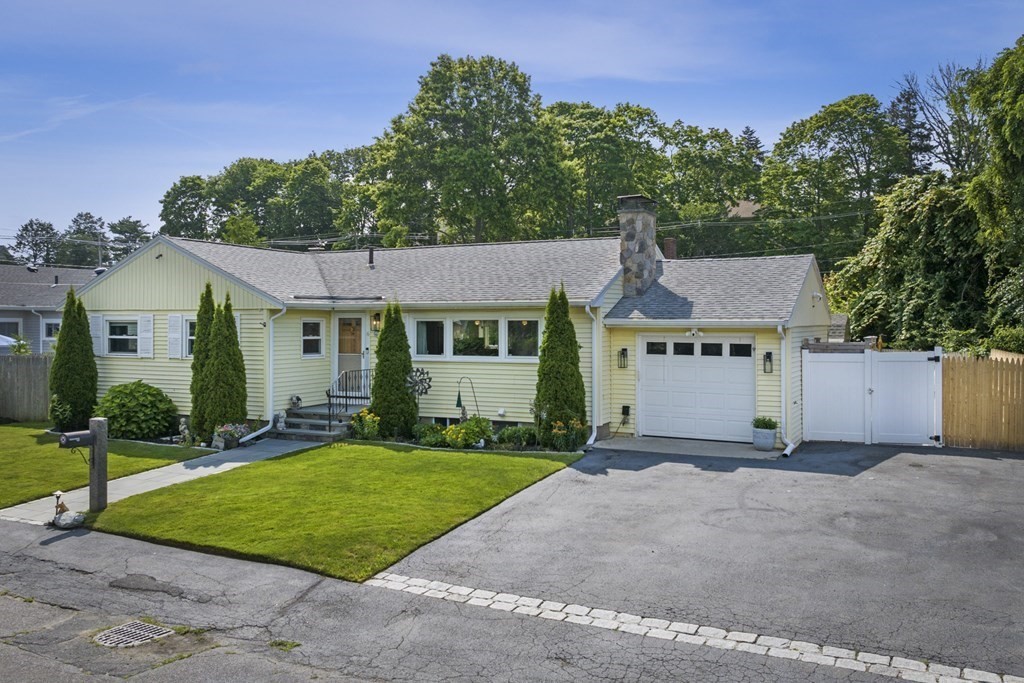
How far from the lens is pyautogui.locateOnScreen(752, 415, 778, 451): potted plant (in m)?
14.1

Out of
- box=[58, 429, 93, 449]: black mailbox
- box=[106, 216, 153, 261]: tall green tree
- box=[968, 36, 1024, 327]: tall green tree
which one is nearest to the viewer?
box=[58, 429, 93, 449]: black mailbox

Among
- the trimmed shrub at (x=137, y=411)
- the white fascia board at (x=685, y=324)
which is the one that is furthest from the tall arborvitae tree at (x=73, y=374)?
the white fascia board at (x=685, y=324)

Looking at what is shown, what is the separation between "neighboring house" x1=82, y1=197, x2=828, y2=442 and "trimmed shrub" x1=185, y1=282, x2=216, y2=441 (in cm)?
95

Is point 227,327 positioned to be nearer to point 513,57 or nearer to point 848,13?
point 848,13

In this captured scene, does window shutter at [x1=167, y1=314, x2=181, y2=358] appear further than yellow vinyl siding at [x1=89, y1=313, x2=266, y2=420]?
Yes

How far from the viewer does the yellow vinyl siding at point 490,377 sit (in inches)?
612

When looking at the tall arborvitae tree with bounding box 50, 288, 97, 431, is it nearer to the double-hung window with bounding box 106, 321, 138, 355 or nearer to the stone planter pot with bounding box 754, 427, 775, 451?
the double-hung window with bounding box 106, 321, 138, 355

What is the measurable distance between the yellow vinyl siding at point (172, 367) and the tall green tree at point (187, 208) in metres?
43.0

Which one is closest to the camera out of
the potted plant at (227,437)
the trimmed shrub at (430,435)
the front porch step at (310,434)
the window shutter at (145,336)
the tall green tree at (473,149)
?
the trimmed shrub at (430,435)

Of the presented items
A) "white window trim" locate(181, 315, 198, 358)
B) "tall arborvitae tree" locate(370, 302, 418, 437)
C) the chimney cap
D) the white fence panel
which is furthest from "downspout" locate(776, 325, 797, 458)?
"white window trim" locate(181, 315, 198, 358)

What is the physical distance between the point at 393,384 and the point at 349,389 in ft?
8.19

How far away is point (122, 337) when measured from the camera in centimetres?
1864

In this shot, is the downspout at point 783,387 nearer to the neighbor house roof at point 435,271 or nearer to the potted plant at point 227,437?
the neighbor house roof at point 435,271

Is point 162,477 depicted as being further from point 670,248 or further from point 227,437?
point 670,248
